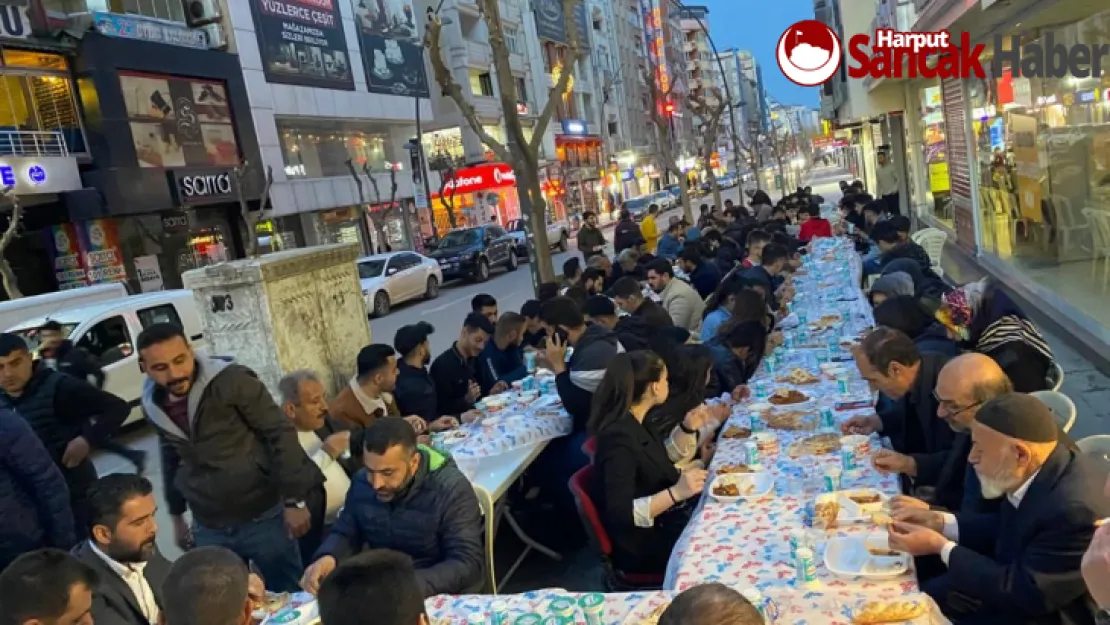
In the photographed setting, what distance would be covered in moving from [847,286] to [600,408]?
6934mm

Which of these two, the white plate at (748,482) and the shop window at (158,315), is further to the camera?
the shop window at (158,315)

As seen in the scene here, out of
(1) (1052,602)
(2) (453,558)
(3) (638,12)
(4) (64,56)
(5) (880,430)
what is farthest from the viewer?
(3) (638,12)

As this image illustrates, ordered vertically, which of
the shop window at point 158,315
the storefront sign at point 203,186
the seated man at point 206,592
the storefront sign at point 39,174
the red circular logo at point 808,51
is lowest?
the seated man at point 206,592

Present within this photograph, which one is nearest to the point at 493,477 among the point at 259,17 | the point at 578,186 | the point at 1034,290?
the point at 1034,290

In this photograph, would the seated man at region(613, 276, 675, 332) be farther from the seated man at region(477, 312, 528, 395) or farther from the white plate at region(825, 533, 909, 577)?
the white plate at region(825, 533, 909, 577)

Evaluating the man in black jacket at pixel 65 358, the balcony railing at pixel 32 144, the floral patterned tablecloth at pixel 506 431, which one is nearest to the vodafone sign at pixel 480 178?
the balcony railing at pixel 32 144

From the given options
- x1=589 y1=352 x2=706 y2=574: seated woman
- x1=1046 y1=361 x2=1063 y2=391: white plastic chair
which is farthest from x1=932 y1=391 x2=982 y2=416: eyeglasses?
x1=1046 y1=361 x2=1063 y2=391: white plastic chair

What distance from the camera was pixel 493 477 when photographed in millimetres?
5176

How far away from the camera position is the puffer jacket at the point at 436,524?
385 centimetres

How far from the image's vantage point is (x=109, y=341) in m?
11.3

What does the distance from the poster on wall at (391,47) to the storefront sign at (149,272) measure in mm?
13091

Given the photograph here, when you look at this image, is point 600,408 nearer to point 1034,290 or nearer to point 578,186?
point 1034,290

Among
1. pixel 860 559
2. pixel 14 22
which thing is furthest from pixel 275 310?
pixel 14 22

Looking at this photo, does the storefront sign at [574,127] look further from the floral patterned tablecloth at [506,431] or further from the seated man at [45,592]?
the seated man at [45,592]
